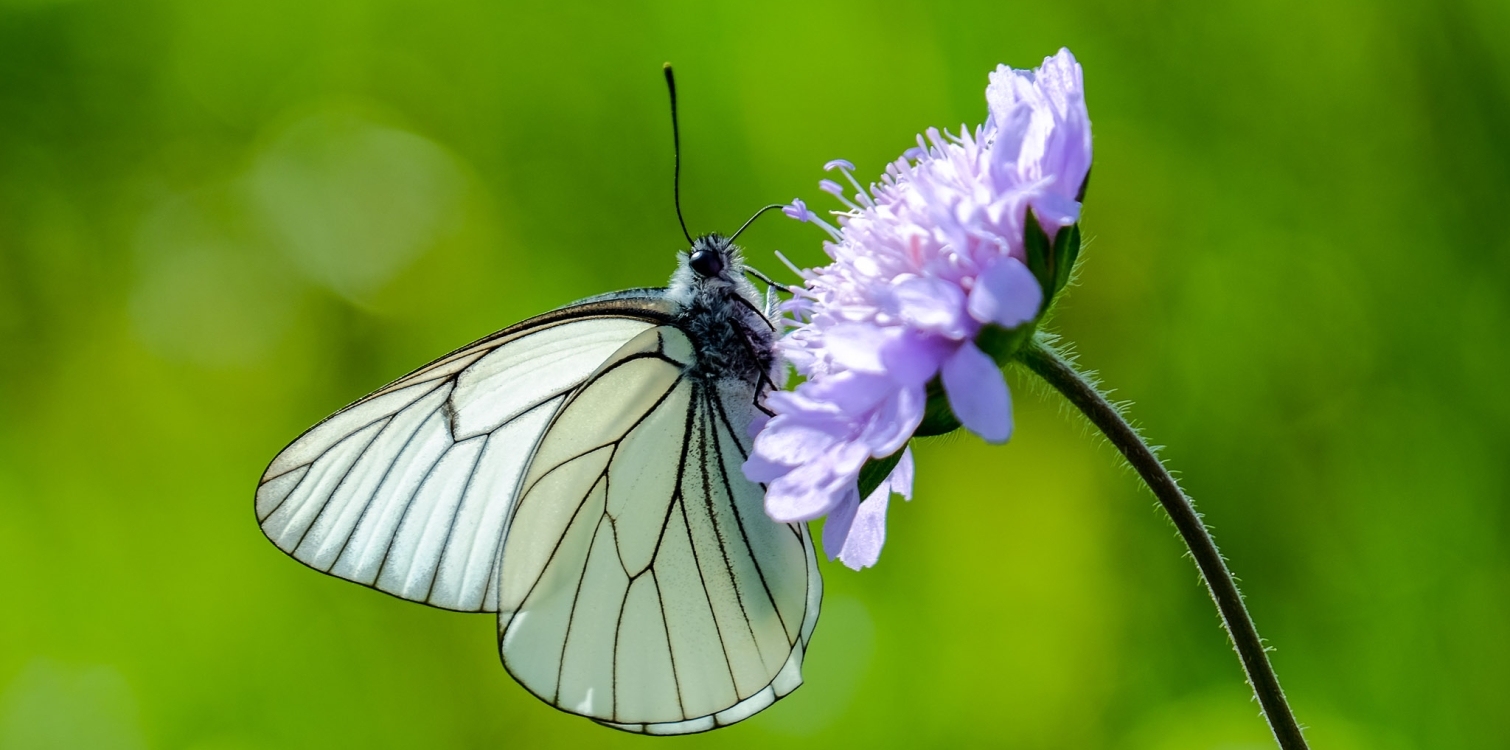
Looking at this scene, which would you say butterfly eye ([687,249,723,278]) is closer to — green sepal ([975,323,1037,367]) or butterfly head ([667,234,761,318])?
butterfly head ([667,234,761,318])

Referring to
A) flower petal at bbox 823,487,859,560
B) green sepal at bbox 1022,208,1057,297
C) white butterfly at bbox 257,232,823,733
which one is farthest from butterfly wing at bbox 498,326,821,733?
green sepal at bbox 1022,208,1057,297

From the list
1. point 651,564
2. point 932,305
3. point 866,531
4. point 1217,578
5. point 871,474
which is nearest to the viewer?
point 1217,578

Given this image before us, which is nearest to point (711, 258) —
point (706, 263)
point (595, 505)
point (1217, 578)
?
point (706, 263)

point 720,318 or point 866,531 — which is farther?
point 720,318

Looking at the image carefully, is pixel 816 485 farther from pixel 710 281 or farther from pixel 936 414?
pixel 710 281


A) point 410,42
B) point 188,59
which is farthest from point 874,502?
point 188,59

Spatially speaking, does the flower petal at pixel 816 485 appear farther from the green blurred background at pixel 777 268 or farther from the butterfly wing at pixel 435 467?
the green blurred background at pixel 777 268

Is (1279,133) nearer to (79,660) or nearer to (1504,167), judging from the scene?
(1504,167)
